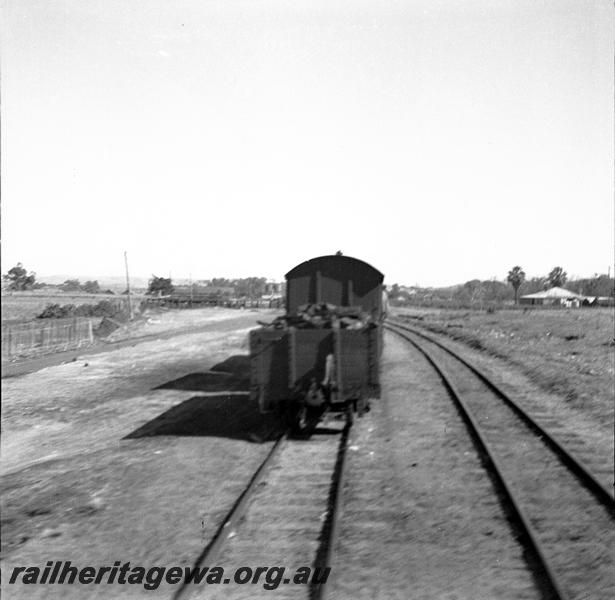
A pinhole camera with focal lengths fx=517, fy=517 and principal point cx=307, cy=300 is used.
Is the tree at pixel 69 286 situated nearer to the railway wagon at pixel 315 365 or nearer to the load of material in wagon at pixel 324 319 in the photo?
the load of material in wagon at pixel 324 319

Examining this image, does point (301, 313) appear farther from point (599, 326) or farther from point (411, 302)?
point (411, 302)

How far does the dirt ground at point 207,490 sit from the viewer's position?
16.2 ft

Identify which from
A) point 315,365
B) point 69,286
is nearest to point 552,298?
point 69,286

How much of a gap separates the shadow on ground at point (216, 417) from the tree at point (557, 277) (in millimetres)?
89331

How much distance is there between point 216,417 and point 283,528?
19.3 feet

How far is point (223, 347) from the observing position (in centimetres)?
2652

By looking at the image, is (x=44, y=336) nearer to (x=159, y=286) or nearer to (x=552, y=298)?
(x=159, y=286)

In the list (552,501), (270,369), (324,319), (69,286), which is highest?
(69,286)

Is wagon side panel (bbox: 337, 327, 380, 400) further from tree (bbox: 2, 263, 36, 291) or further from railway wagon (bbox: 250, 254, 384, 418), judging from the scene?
tree (bbox: 2, 263, 36, 291)

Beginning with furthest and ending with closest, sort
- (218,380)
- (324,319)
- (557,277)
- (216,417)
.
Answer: (557,277) → (218,380) → (216,417) → (324,319)

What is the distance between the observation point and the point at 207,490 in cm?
698

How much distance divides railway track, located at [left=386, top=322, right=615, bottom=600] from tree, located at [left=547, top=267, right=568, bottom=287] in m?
90.3

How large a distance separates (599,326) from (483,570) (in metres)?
29.3

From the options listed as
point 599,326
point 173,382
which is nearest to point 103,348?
point 173,382
